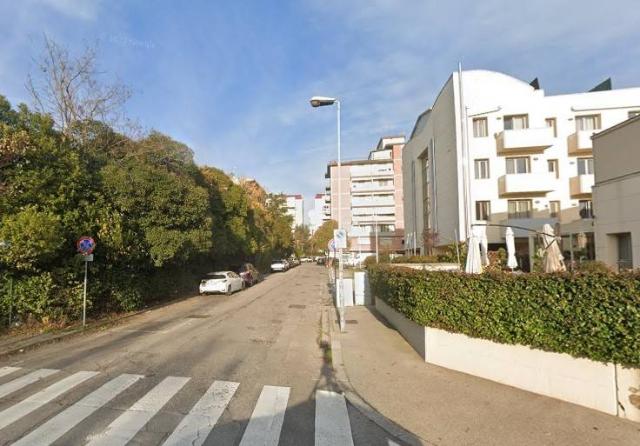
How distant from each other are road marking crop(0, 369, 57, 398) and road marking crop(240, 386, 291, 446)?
13.0 ft

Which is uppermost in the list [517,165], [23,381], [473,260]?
[517,165]

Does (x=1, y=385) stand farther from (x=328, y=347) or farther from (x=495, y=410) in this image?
(x=495, y=410)

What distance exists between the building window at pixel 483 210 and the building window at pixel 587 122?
904 cm

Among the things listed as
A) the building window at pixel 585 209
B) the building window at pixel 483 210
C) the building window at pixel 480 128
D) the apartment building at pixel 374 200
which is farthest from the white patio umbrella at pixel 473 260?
the apartment building at pixel 374 200

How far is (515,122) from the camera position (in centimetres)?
3080

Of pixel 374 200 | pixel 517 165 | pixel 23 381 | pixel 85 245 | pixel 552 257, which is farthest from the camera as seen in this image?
pixel 374 200

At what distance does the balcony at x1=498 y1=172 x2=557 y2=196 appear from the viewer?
1135 inches

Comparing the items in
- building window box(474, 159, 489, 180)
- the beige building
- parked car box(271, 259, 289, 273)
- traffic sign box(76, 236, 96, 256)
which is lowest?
parked car box(271, 259, 289, 273)

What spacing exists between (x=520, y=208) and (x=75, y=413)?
102 ft

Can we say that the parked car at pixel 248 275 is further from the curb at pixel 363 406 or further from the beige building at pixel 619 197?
the beige building at pixel 619 197

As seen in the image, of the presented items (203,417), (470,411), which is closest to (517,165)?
(470,411)

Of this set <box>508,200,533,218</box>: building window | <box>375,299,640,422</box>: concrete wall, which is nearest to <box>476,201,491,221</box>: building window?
<box>508,200,533,218</box>: building window

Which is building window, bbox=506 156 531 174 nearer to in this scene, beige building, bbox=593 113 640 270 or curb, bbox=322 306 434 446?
beige building, bbox=593 113 640 270

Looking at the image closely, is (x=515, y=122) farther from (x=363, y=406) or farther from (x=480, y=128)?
(x=363, y=406)
